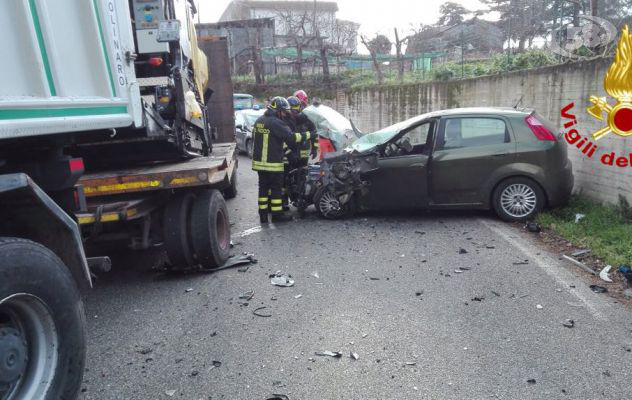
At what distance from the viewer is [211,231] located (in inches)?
204

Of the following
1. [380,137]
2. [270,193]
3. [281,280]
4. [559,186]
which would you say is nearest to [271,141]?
[270,193]

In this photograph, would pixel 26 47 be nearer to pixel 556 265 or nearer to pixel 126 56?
pixel 126 56

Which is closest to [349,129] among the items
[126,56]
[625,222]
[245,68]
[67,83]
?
[625,222]

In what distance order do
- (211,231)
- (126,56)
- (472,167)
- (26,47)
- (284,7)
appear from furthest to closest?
1. (284,7)
2. (472,167)
3. (211,231)
4. (126,56)
5. (26,47)

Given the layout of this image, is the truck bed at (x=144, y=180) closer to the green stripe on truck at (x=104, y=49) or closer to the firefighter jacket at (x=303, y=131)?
the green stripe on truck at (x=104, y=49)

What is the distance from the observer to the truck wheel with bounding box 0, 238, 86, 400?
2.21 m

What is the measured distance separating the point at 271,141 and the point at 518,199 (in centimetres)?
360

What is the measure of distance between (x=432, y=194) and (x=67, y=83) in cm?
531

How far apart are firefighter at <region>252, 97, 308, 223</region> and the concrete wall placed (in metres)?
4.11

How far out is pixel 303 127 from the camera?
8.36 meters

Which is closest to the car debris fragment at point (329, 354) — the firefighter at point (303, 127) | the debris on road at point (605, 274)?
the debris on road at point (605, 274)

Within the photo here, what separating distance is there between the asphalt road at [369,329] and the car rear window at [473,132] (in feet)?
4.97

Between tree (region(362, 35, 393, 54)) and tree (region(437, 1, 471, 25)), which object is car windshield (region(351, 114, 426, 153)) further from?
tree (region(437, 1, 471, 25))

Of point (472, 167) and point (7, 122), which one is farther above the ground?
point (7, 122)
